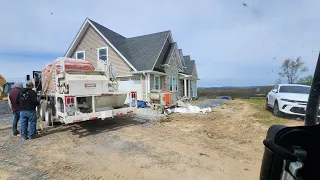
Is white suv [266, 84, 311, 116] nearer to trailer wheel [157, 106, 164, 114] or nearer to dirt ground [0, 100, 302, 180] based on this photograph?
dirt ground [0, 100, 302, 180]

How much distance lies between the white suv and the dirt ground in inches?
94.3

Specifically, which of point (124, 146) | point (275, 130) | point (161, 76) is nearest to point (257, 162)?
point (124, 146)

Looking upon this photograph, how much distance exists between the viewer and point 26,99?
7281 millimetres

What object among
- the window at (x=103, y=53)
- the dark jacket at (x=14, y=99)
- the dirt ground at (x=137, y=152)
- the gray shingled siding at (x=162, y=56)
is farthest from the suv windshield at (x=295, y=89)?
the window at (x=103, y=53)

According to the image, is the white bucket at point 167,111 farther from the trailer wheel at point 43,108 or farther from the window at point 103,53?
the window at point 103,53

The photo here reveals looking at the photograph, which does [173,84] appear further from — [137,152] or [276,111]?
[137,152]

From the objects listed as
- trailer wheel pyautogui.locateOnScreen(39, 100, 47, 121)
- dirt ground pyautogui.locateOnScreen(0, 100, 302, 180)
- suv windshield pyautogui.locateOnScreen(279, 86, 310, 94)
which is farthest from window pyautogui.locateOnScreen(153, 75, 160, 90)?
suv windshield pyautogui.locateOnScreen(279, 86, 310, 94)

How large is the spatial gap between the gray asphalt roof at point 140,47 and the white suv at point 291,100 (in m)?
9.32

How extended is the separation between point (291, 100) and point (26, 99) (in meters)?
11.1

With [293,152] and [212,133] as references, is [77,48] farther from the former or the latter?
[293,152]

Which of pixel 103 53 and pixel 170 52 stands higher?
pixel 170 52

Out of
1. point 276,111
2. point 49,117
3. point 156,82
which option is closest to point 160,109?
point 49,117

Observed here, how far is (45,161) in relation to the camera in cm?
518

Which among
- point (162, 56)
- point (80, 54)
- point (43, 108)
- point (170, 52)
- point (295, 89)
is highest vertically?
point (170, 52)
